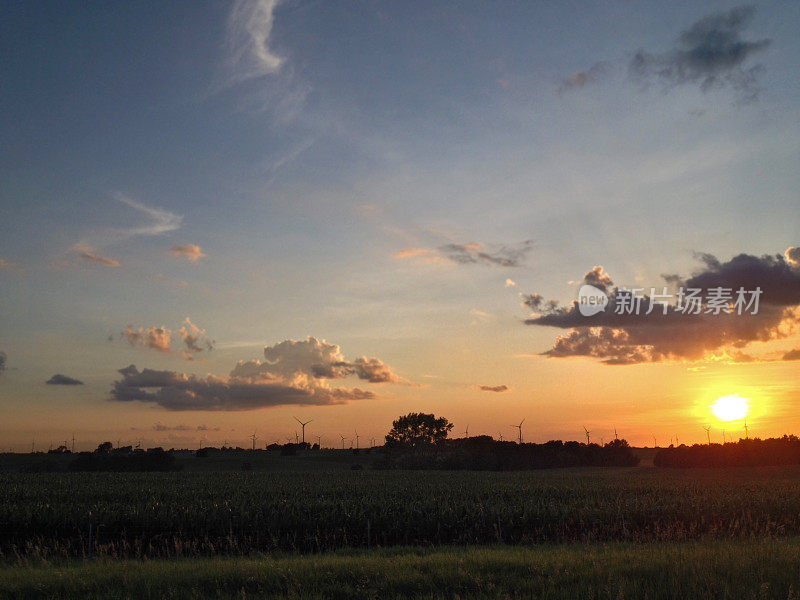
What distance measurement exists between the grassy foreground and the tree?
170 metres

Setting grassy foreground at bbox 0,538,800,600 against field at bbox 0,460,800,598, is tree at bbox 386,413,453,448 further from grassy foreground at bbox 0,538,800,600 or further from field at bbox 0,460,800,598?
grassy foreground at bbox 0,538,800,600

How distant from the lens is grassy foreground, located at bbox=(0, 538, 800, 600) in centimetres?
1502

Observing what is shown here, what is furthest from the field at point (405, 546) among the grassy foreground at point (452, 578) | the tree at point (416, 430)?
the tree at point (416, 430)

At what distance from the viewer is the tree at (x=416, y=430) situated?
18688 cm

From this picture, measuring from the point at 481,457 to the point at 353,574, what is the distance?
122 m

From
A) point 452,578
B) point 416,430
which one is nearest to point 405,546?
point 452,578

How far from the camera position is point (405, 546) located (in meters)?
28.5

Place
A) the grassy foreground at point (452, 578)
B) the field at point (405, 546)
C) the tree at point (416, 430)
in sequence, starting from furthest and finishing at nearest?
the tree at point (416, 430) → the field at point (405, 546) → the grassy foreground at point (452, 578)

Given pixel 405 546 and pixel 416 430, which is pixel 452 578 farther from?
pixel 416 430

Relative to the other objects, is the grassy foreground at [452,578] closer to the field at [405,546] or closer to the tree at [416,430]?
the field at [405,546]

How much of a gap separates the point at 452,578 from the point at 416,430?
574 feet

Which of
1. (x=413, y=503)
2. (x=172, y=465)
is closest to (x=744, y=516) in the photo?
(x=413, y=503)

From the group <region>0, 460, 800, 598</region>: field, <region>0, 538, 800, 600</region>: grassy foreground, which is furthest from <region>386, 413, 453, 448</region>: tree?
<region>0, 538, 800, 600</region>: grassy foreground

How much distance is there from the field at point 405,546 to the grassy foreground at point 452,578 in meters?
0.06
